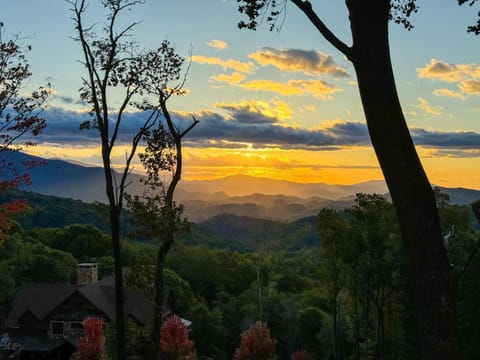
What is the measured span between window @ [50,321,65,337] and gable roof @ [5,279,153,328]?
0.75 meters

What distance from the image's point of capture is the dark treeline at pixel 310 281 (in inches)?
959

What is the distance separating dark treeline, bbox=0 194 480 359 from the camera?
79.9 feet

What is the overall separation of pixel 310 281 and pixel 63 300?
3588cm

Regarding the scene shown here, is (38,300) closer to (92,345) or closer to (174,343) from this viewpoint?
(92,345)

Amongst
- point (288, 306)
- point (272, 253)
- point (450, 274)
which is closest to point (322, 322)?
point (288, 306)

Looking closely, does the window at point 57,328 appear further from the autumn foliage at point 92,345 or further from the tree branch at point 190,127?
the tree branch at point 190,127

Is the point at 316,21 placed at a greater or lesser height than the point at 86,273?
greater

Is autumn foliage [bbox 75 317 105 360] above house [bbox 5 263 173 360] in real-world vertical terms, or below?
above

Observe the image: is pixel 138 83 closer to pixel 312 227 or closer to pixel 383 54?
pixel 383 54

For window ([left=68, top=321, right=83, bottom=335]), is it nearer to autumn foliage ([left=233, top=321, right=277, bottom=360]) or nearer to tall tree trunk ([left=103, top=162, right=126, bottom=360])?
autumn foliage ([left=233, top=321, right=277, bottom=360])

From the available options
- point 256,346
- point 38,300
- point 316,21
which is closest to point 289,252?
point 256,346

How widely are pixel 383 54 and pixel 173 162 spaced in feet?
36.3

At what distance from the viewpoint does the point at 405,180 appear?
454 centimetres

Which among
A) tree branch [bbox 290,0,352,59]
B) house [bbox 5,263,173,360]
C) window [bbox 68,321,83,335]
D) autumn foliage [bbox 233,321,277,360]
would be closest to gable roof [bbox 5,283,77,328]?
house [bbox 5,263,173,360]
